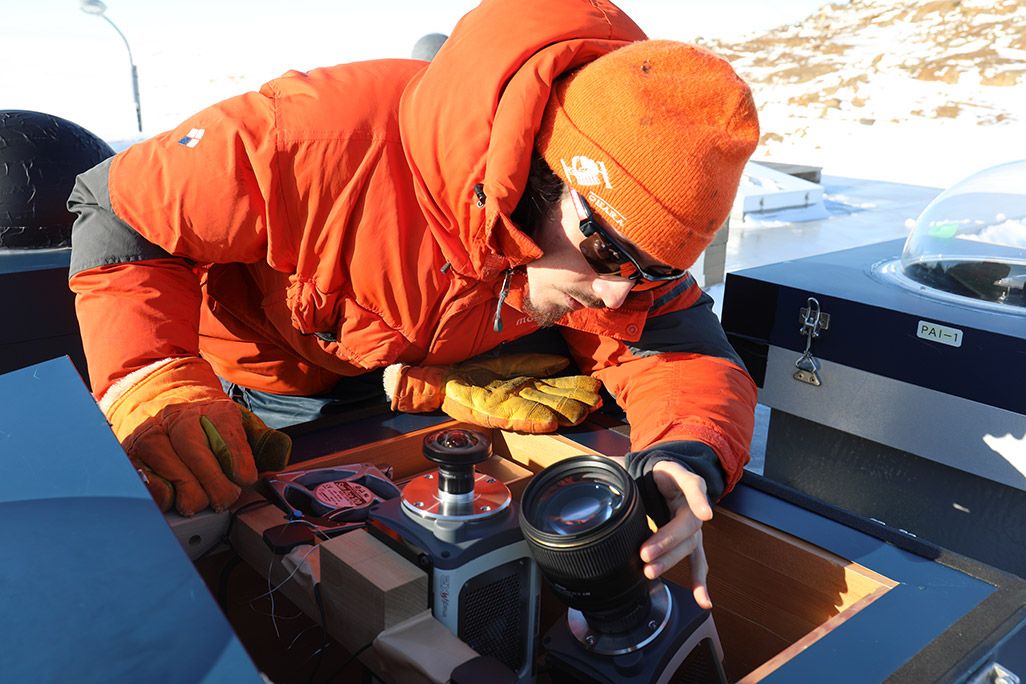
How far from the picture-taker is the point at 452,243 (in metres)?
1.48

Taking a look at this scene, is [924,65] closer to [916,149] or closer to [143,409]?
[916,149]

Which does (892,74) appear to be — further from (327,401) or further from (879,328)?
(327,401)

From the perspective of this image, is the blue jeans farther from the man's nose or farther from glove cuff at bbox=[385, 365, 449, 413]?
the man's nose

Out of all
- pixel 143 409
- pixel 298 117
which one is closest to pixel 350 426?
pixel 143 409

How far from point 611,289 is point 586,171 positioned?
240 mm

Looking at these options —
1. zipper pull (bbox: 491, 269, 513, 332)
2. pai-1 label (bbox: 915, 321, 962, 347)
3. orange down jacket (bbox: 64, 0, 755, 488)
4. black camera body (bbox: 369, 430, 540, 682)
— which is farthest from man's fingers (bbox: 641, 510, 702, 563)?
pai-1 label (bbox: 915, 321, 962, 347)

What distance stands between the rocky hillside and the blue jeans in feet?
40.4

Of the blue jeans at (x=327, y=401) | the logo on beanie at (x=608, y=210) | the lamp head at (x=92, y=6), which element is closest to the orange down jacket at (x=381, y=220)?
the logo on beanie at (x=608, y=210)

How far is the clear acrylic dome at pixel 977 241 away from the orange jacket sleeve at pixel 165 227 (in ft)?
5.10

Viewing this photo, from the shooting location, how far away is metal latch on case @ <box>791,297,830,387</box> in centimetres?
187

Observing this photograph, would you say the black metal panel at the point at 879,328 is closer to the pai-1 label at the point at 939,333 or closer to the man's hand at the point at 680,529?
the pai-1 label at the point at 939,333

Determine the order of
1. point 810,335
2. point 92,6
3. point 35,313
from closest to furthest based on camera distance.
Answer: point 810,335, point 35,313, point 92,6

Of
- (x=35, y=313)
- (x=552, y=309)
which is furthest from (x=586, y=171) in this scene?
(x=35, y=313)

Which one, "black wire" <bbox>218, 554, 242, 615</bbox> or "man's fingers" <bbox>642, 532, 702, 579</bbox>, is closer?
"man's fingers" <bbox>642, 532, 702, 579</bbox>
